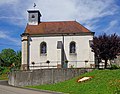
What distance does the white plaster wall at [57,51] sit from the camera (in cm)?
4712

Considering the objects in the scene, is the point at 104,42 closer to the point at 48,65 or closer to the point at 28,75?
the point at 28,75

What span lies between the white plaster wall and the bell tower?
539cm

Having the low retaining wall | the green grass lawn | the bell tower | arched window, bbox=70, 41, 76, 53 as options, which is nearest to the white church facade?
arched window, bbox=70, 41, 76, 53

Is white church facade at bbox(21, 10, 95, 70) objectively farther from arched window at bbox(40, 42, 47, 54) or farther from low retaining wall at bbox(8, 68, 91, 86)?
low retaining wall at bbox(8, 68, 91, 86)

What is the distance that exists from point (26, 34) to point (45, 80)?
16.8 m

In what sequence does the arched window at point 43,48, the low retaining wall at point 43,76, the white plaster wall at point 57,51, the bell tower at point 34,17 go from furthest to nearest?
the bell tower at point 34,17, the arched window at point 43,48, the white plaster wall at point 57,51, the low retaining wall at point 43,76

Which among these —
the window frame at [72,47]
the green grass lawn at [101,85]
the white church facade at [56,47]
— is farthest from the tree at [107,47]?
the window frame at [72,47]

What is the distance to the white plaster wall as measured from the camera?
4712cm

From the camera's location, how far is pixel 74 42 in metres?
48.6

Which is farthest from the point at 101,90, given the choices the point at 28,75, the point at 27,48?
the point at 27,48

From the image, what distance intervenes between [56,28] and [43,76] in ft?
57.6

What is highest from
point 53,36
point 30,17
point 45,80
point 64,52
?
point 30,17

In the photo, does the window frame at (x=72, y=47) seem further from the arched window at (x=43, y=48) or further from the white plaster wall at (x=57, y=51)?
the arched window at (x=43, y=48)

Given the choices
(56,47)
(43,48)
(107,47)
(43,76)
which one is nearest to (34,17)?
(43,48)
